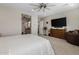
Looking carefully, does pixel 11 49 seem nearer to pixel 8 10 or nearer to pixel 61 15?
pixel 8 10

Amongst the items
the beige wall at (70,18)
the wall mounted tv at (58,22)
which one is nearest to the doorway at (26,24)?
the beige wall at (70,18)

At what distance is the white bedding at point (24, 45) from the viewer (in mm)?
915

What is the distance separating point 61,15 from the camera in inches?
45.0

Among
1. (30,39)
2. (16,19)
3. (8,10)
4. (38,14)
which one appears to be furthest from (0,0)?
(30,39)

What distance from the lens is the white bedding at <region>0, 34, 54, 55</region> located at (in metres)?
0.92

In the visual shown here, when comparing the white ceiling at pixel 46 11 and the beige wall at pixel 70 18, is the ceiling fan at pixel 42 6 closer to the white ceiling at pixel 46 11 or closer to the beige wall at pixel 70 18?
the white ceiling at pixel 46 11

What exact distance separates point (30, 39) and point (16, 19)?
1.09ft

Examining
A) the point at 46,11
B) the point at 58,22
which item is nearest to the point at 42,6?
the point at 46,11

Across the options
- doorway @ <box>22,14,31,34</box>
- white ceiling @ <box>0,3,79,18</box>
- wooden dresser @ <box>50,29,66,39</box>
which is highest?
white ceiling @ <box>0,3,79,18</box>

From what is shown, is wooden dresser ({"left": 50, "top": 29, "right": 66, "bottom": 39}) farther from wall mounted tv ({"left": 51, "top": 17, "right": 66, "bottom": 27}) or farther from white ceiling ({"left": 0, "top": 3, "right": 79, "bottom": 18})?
white ceiling ({"left": 0, "top": 3, "right": 79, "bottom": 18})

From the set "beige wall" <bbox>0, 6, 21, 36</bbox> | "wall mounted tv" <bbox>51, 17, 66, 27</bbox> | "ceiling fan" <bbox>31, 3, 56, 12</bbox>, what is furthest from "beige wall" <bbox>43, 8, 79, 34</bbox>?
"beige wall" <bbox>0, 6, 21, 36</bbox>

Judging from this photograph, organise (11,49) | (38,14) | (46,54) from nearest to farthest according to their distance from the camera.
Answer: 1. (11,49)
2. (46,54)
3. (38,14)

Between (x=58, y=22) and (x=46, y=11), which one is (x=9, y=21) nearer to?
(x=46, y=11)

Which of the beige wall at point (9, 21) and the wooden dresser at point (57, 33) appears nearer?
the beige wall at point (9, 21)
